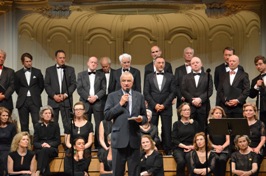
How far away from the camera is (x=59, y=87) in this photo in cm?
1312

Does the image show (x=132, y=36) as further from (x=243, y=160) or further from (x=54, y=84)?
(x=243, y=160)

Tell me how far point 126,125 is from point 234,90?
2.91 metres

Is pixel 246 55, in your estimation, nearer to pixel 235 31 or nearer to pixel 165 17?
pixel 235 31

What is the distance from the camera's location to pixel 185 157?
479 inches

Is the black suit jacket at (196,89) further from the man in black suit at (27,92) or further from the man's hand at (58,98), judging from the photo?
the man in black suit at (27,92)

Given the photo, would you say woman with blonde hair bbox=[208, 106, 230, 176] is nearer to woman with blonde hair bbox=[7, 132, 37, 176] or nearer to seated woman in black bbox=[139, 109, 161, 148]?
seated woman in black bbox=[139, 109, 161, 148]

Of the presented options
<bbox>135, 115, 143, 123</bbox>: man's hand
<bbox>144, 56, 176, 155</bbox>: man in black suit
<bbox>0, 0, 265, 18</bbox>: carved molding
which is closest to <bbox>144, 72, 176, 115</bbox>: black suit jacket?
<bbox>144, 56, 176, 155</bbox>: man in black suit

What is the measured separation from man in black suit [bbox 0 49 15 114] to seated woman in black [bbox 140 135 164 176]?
2.30 meters

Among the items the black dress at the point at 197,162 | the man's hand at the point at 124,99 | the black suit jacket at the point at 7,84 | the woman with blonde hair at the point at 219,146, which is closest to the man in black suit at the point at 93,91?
the black suit jacket at the point at 7,84

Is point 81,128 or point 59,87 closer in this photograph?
point 81,128

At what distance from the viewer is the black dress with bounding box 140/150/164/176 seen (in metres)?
11.8

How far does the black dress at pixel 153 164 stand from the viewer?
11.8 metres

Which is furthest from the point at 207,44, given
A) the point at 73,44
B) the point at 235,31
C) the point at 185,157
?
the point at 185,157

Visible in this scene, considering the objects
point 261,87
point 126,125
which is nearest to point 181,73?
point 261,87
